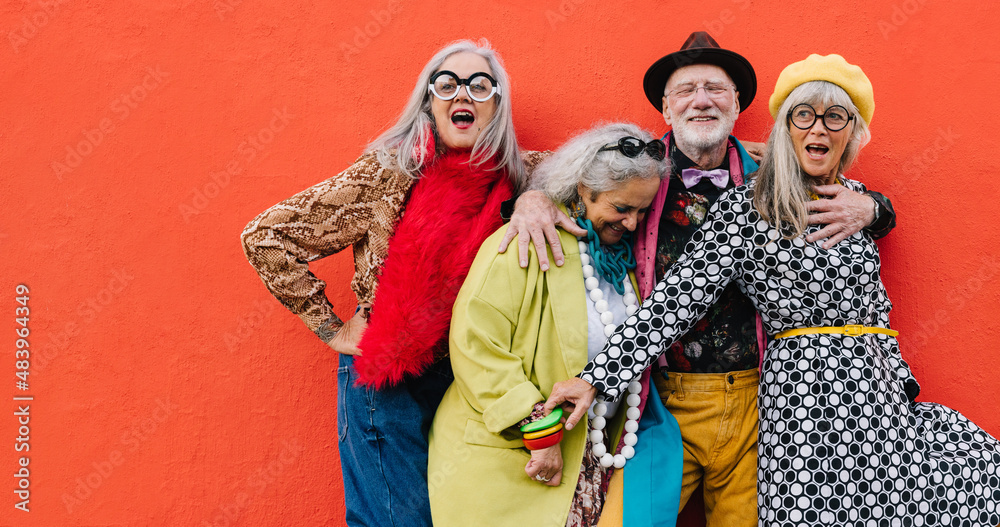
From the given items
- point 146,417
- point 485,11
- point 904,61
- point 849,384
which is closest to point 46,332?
point 146,417

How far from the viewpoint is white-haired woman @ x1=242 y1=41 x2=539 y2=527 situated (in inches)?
103

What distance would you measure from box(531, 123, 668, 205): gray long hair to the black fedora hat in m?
0.48

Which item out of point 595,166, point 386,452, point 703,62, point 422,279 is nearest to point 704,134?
point 703,62

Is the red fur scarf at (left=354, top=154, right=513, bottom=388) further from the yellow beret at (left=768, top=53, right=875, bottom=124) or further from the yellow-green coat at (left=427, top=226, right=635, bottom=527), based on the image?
the yellow beret at (left=768, top=53, right=875, bottom=124)

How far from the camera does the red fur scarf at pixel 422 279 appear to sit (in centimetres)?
259

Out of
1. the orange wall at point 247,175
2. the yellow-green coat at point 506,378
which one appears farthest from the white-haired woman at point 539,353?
the orange wall at point 247,175

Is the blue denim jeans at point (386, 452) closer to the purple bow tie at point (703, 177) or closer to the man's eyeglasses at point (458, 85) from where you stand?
the man's eyeglasses at point (458, 85)

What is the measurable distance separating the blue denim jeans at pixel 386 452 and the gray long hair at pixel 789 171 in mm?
1494

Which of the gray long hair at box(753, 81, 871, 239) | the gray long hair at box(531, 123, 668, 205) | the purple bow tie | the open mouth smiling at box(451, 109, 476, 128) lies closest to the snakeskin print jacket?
the open mouth smiling at box(451, 109, 476, 128)

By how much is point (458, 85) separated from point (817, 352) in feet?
5.76

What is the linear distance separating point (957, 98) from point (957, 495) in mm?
1804

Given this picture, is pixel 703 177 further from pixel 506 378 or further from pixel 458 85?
pixel 506 378

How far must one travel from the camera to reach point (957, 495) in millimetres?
2383

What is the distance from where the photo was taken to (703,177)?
9.34ft
